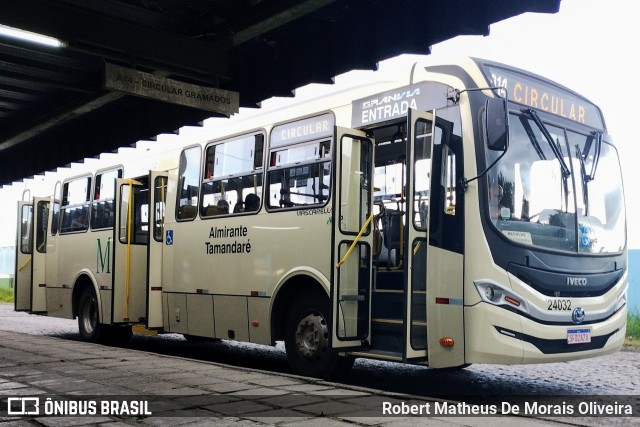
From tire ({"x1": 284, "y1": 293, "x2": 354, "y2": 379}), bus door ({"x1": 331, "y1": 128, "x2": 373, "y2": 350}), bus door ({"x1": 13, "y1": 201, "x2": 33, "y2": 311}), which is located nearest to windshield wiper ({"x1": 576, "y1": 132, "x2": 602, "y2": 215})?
bus door ({"x1": 331, "y1": 128, "x2": 373, "y2": 350})

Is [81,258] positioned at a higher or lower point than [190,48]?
lower

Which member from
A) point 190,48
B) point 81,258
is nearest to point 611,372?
point 190,48

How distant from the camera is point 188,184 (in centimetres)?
1179

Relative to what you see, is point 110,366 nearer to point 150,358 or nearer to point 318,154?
point 150,358

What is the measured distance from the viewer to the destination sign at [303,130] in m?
9.37

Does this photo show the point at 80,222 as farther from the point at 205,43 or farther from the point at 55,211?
the point at 205,43

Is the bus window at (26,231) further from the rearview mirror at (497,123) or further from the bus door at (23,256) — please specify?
the rearview mirror at (497,123)

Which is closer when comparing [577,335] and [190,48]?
[577,335]

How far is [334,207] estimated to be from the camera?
28.0 feet

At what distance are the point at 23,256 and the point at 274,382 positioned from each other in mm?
10514

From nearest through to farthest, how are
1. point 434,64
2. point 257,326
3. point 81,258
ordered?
point 434,64 → point 257,326 → point 81,258

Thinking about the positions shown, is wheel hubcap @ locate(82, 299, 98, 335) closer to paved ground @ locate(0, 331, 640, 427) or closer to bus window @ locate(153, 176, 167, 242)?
bus window @ locate(153, 176, 167, 242)

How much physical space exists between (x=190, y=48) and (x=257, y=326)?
Result: 392 centimetres

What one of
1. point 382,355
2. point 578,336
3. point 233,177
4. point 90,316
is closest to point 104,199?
point 90,316
